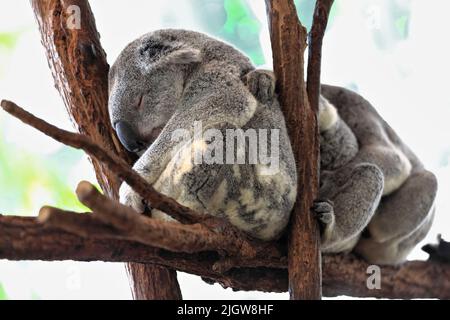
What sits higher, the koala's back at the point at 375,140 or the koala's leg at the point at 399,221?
the koala's back at the point at 375,140

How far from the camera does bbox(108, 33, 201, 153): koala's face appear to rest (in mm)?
2623

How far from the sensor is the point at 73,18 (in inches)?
112

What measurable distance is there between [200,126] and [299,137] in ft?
1.50

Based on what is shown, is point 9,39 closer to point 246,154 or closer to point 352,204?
point 246,154

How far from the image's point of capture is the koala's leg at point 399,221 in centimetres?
296

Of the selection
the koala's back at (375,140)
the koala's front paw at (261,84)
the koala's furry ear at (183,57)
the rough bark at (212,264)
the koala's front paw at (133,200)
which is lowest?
the rough bark at (212,264)

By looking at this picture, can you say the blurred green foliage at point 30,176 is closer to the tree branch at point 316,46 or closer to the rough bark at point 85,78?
Answer: the rough bark at point 85,78

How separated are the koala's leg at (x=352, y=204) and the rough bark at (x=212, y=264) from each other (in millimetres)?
159

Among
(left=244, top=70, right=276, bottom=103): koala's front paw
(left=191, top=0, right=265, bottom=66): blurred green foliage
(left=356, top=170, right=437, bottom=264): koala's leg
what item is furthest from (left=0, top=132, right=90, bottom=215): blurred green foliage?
(left=356, top=170, right=437, bottom=264): koala's leg

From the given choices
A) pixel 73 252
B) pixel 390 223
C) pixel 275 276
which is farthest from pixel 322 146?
pixel 73 252

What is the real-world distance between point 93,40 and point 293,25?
100cm

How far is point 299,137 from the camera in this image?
2500mm

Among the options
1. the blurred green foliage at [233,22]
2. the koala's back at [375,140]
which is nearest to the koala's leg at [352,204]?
the koala's back at [375,140]
